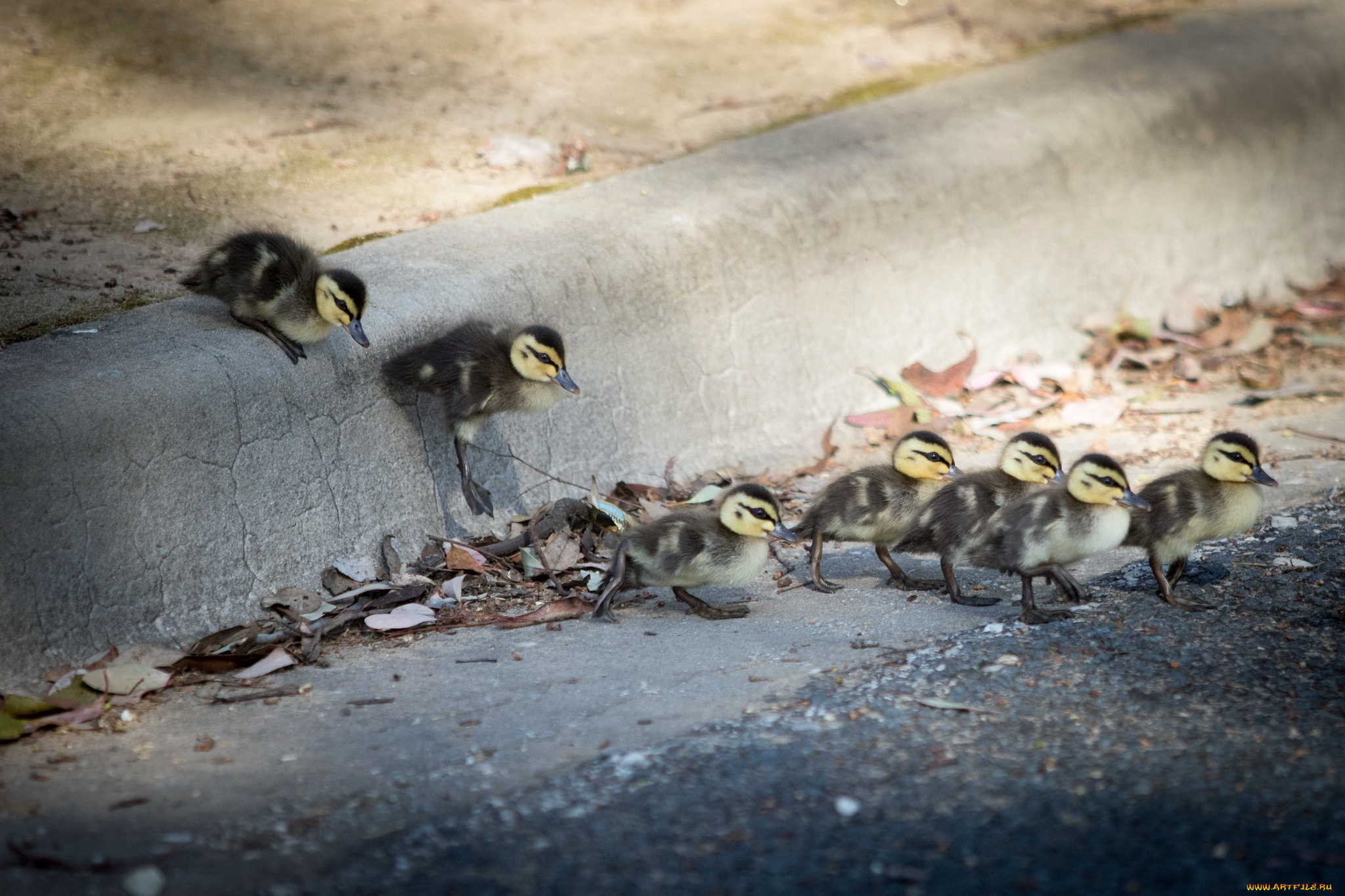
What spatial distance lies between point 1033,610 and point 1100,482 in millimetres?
539

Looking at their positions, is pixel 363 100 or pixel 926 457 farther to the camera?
pixel 363 100

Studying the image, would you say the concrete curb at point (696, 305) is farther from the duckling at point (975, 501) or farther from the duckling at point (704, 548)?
the duckling at point (975, 501)

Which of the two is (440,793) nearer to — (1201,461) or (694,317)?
(1201,461)

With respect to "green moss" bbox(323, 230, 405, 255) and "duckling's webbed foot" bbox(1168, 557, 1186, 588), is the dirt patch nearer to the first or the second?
"green moss" bbox(323, 230, 405, 255)

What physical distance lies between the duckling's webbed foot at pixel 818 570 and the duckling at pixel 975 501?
320mm

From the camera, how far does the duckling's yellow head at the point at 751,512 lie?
4617 millimetres

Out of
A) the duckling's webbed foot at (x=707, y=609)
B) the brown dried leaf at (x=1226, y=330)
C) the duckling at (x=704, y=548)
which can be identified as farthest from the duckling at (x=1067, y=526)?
the brown dried leaf at (x=1226, y=330)

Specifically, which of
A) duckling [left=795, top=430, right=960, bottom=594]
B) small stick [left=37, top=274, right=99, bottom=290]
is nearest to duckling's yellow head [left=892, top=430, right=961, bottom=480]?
duckling [left=795, top=430, right=960, bottom=594]

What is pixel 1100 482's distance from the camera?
4.52 meters

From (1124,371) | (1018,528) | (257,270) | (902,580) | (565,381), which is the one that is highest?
(257,270)

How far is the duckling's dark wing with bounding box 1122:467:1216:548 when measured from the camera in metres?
4.61

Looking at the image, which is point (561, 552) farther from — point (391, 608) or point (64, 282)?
point (64, 282)

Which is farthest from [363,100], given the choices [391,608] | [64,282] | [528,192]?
[391,608]

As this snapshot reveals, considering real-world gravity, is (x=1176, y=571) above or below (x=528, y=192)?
below
